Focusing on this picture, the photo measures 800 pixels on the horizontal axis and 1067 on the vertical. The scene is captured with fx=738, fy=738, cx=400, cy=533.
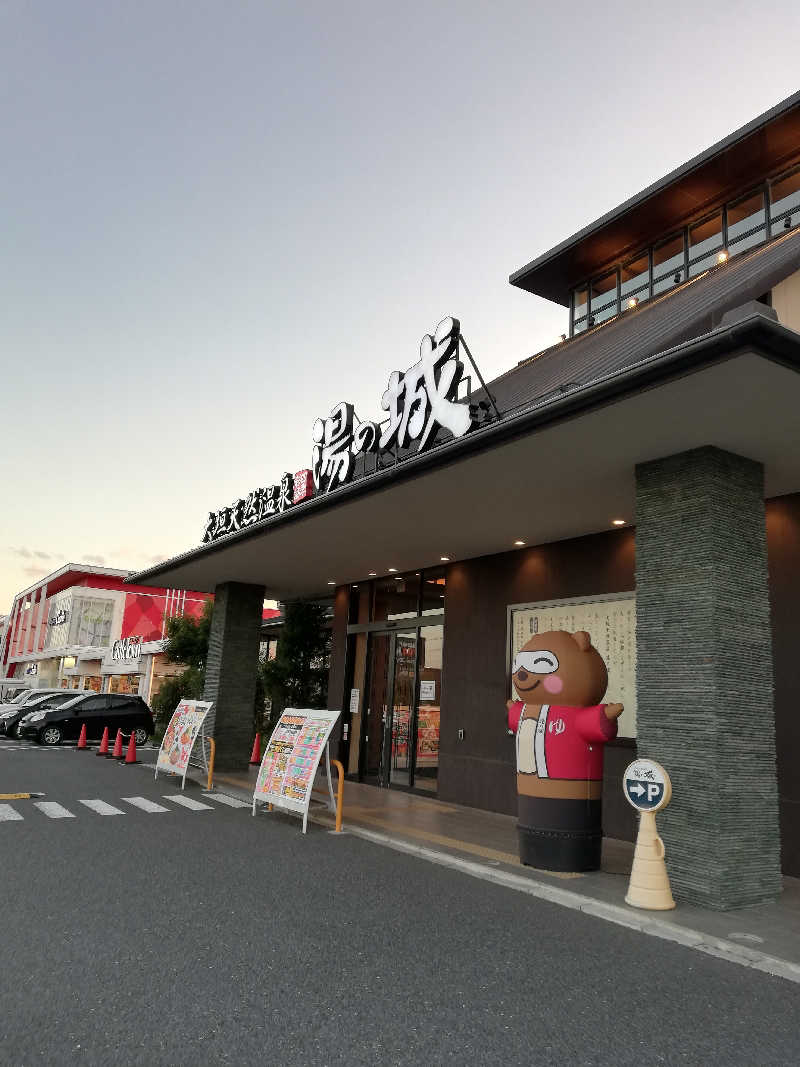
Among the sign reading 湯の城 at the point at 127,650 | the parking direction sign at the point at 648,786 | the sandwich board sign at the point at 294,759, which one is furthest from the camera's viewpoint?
the sign reading 湯の城 at the point at 127,650

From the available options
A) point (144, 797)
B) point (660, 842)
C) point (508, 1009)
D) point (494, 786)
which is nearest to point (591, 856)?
point (660, 842)

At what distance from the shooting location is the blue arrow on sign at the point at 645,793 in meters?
6.45

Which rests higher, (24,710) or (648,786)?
(648,786)

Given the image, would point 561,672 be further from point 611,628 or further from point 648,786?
point 611,628

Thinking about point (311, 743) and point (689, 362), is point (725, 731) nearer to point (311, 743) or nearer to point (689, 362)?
point (689, 362)

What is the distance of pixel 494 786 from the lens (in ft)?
39.5

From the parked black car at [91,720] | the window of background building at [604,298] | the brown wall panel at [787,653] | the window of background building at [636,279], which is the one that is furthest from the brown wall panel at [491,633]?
the parked black car at [91,720]

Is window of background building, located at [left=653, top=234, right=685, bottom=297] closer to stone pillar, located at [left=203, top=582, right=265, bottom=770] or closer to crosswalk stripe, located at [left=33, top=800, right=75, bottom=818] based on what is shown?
stone pillar, located at [left=203, top=582, right=265, bottom=770]

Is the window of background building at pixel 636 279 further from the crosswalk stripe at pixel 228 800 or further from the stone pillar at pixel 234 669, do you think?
the crosswalk stripe at pixel 228 800

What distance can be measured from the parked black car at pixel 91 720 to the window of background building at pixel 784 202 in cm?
2080

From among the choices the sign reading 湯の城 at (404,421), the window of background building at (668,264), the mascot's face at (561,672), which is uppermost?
the window of background building at (668,264)

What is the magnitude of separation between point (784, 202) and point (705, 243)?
5.24ft

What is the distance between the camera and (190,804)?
11.2m

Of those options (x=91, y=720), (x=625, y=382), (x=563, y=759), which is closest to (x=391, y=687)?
(x=563, y=759)
